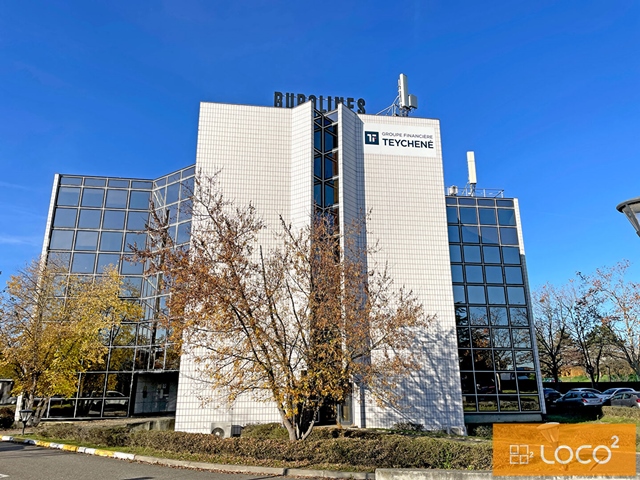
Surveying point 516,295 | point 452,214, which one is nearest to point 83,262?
point 452,214

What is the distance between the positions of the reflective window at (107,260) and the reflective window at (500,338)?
72.3 ft

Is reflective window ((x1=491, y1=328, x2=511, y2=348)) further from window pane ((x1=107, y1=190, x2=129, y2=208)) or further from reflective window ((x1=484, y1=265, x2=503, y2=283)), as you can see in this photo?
window pane ((x1=107, y1=190, x2=129, y2=208))

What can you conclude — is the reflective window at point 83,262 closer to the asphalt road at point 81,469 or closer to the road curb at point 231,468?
the asphalt road at point 81,469

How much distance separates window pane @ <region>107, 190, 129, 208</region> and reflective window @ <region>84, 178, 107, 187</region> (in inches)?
25.7

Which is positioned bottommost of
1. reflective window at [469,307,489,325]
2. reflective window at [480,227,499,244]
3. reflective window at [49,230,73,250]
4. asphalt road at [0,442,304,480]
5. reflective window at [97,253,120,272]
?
asphalt road at [0,442,304,480]

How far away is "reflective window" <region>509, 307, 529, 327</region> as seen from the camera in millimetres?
25969

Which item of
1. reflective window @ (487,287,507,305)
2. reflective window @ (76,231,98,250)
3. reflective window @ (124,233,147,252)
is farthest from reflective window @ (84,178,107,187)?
reflective window @ (487,287,507,305)

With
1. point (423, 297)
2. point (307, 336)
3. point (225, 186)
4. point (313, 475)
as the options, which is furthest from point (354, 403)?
point (225, 186)

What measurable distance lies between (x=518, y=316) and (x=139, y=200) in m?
23.6

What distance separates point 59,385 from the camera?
19.9 meters

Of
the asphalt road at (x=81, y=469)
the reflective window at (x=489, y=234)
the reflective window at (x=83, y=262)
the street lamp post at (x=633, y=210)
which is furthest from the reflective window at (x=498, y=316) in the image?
the reflective window at (x=83, y=262)

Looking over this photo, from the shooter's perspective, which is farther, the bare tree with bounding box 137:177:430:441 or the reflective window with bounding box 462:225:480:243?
the reflective window with bounding box 462:225:480:243

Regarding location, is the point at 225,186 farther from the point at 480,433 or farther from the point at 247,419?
the point at 480,433

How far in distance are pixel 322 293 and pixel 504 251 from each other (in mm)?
17783
